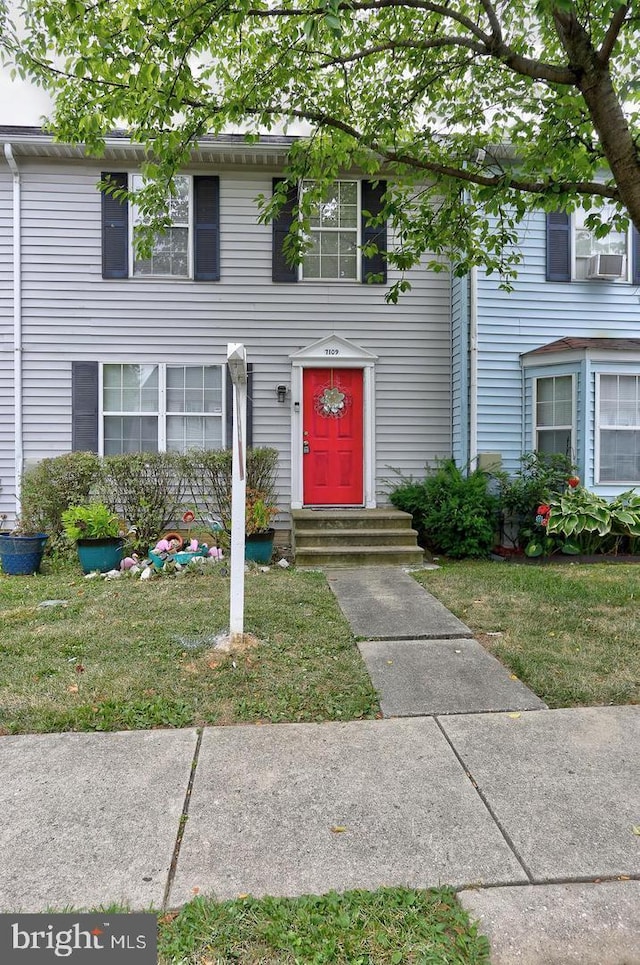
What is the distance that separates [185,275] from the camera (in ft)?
25.9

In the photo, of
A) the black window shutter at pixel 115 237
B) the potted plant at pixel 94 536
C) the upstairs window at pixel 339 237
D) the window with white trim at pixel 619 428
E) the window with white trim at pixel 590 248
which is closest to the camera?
the potted plant at pixel 94 536

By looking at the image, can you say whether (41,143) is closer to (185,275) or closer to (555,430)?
(185,275)

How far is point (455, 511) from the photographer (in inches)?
278

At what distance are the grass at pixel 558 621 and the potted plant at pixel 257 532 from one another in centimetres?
194

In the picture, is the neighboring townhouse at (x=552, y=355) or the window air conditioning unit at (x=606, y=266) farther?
the window air conditioning unit at (x=606, y=266)

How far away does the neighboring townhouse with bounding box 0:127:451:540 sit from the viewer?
7754 mm

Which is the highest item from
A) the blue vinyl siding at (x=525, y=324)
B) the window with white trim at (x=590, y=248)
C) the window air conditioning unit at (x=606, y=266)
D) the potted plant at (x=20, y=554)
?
the window with white trim at (x=590, y=248)

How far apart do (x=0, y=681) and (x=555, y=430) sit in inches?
287

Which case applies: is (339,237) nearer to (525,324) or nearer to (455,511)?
(525,324)

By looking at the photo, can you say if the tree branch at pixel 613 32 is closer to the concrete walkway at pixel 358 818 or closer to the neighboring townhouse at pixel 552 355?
the neighboring townhouse at pixel 552 355

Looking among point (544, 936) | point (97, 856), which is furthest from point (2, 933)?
point (544, 936)

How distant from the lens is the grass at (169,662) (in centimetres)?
293

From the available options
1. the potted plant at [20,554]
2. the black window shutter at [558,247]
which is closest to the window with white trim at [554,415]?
the black window shutter at [558,247]

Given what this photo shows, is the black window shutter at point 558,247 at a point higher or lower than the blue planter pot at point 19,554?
higher
